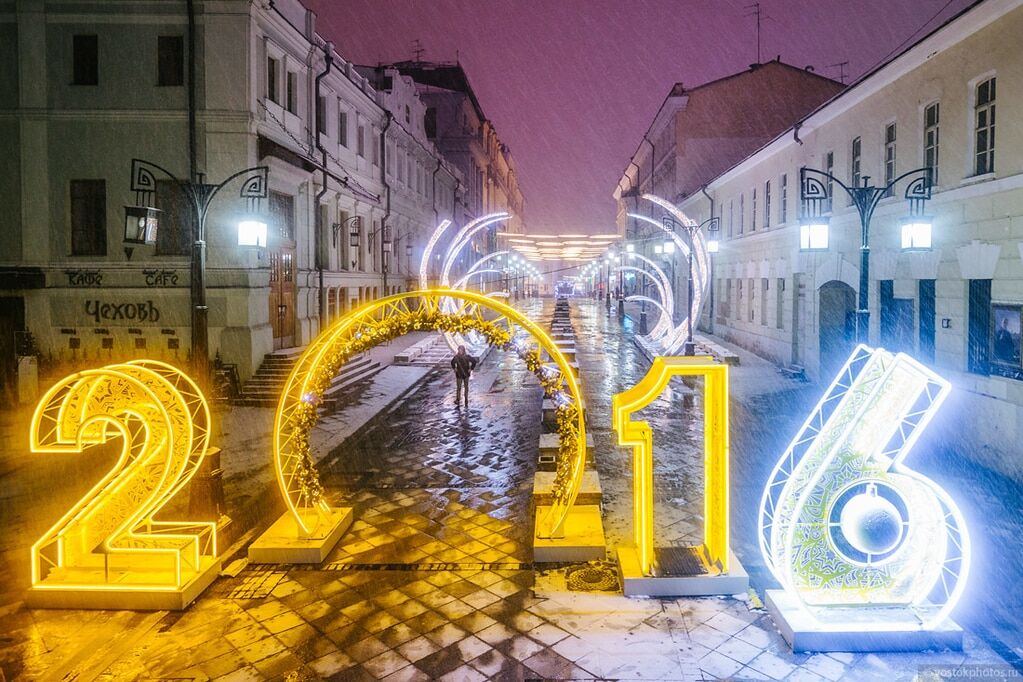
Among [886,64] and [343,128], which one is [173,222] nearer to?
[343,128]

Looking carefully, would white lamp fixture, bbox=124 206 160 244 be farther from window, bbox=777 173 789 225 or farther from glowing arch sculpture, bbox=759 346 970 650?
window, bbox=777 173 789 225

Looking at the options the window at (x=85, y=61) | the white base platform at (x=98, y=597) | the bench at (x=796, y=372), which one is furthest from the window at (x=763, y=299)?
the white base platform at (x=98, y=597)

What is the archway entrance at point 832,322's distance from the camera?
2122 centimetres

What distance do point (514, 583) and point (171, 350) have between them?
14.7 metres

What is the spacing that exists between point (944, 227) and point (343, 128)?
828 inches

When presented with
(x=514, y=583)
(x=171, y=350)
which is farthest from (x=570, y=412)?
(x=171, y=350)

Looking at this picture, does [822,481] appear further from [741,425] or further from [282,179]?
[282,179]

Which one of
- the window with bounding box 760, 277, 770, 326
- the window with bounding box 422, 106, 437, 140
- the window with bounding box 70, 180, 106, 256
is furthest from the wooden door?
the window with bounding box 422, 106, 437, 140

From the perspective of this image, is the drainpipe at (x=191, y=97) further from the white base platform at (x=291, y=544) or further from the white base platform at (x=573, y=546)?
the white base platform at (x=573, y=546)

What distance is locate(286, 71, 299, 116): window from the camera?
23.0 m

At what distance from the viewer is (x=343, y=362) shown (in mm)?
9688

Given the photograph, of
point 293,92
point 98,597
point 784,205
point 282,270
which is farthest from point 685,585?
point 784,205

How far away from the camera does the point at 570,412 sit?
933 centimetres

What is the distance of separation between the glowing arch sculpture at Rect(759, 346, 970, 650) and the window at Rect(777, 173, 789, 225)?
19.2 meters
